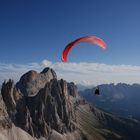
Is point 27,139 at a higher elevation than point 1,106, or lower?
lower

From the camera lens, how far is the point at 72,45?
5197 cm

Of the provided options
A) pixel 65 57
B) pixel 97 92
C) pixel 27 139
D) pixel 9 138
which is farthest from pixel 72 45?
pixel 27 139

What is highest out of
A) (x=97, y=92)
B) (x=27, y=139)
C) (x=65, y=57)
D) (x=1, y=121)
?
(x=65, y=57)

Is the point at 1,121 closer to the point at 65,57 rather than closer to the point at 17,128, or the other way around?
the point at 17,128

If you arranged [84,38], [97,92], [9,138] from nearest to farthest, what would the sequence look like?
[84,38], [97,92], [9,138]

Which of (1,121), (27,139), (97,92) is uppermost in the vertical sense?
(97,92)

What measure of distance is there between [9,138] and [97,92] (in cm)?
13527

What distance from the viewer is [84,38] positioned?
165ft

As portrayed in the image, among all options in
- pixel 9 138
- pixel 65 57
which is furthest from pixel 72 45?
pixel 9 138

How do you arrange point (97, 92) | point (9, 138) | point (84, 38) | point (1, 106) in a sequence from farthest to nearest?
point (1, 106), point (9, 138), point (97, 92), point (84, 38)

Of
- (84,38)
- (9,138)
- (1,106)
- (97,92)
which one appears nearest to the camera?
(84,38)

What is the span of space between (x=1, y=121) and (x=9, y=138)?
13319 millimetres

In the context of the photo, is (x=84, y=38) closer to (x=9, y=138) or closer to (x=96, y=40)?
(x=96, y=40)

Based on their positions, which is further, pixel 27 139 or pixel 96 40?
pixel 27 139
